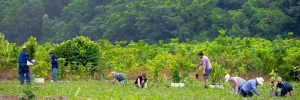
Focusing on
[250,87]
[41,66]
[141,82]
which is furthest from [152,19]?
[250,87]

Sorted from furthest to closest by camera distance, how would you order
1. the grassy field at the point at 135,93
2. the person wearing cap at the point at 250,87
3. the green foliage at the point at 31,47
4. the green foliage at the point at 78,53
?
the green foliage at the point at 78,53 < the green foliage at the point at 31,47 < the person wearing cap at the point at 250,87 < the grassy field at the point at 135,93

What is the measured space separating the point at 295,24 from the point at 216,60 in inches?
1027

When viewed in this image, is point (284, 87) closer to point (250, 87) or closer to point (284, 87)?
point (284, 87)

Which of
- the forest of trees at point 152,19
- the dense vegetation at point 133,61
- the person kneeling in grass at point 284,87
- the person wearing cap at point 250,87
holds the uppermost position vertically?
the person wearing cap at point 250,87

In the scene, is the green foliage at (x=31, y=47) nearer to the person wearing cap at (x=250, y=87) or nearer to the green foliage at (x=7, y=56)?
the green foliage at (x=7, y=56)

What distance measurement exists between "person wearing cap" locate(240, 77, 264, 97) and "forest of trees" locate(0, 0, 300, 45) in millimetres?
25746

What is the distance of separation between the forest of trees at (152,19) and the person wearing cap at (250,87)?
25.7 m

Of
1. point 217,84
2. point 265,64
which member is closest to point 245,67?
point 265,64

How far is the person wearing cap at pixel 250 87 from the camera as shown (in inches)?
685

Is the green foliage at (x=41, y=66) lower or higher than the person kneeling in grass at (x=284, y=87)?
lower

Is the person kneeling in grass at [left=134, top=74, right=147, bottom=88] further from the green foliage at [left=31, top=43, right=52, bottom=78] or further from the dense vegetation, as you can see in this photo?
the green foliage at [left=31, top=43, right=52, bottom=78]

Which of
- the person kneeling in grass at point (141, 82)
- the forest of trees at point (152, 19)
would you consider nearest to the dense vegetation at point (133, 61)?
the person kneeling in grass at point (141, 82)

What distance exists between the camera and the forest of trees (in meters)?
52.1

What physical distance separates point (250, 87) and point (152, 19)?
40.7 meters
